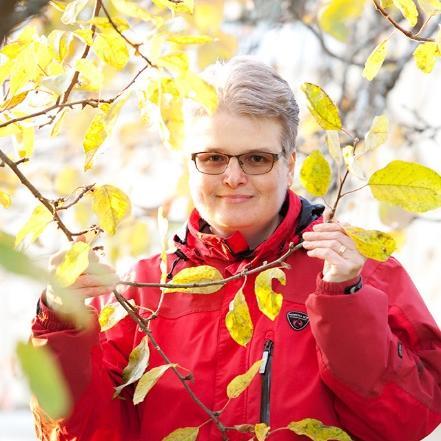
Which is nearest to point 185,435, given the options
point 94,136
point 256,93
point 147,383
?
point 147,383

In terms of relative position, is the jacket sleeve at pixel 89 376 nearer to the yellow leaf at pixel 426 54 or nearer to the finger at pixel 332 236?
the finger at pixel 332 236

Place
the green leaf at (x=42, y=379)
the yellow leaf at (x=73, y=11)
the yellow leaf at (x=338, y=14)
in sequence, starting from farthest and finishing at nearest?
1. the yellow leaf at (x=338, y=14)
2. the yellow leaf at (x=73, y=11)
3. the green leaf at (x=42, y=379)

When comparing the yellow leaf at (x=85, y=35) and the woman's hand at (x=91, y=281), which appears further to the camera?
the woman's hand at (x=91, y=281)

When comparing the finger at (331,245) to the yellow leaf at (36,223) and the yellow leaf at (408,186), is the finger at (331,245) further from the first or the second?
the yellow leaf at (36,223)

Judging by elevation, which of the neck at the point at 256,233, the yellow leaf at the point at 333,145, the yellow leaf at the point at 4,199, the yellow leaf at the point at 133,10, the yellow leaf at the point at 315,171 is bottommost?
the neck at the point at 256,233

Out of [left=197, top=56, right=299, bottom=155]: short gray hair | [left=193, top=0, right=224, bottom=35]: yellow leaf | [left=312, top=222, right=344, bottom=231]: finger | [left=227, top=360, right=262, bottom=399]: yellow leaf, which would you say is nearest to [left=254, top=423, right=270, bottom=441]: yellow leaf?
[left=227, top=360, right=262, bottom=399]: yellow leaf

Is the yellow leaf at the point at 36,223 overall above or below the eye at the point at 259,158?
above

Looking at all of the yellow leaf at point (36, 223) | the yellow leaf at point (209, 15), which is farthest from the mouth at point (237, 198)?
the yellow leaf at point (209, 15)

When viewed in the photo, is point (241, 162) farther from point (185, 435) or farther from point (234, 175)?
point (185, 435)

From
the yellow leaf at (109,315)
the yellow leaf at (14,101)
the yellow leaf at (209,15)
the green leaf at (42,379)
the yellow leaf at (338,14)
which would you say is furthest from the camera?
the yellow leaf at (209,15)

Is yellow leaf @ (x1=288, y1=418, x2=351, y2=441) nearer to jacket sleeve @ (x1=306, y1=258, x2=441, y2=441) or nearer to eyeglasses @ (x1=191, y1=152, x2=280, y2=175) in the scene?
jacket sleeve @ (x1=306, y1=258, x2=441, y2=441)

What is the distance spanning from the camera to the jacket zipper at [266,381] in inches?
62.0

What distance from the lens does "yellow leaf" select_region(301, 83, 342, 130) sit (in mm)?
1151

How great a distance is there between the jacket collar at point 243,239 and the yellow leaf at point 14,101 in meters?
0.61
